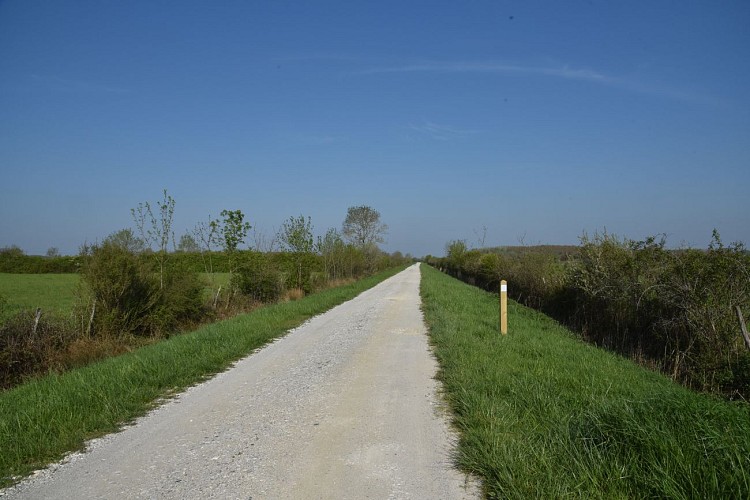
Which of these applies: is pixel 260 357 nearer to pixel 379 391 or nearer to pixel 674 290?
pixel 379 391

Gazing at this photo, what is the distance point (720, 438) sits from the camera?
3.42m

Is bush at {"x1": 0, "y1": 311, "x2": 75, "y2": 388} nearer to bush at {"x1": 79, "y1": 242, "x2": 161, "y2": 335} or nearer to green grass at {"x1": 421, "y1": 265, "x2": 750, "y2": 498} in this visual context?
bush at {"x1": 79, "y1": 242, "x2": 161, "y2": 335}

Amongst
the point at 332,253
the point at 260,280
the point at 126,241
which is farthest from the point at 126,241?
the point at 332,253

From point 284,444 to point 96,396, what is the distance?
324cm

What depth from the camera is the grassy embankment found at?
457 cm

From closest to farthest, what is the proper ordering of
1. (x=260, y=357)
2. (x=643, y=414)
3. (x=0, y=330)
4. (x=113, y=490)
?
(x=113, y=490) → (x=643, y=414) → (x=260, y=357) → (x=0, y=330)

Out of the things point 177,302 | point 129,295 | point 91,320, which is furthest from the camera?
point 177,302

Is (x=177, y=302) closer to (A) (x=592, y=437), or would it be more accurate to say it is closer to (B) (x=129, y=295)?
(B) (x=129, y=295)

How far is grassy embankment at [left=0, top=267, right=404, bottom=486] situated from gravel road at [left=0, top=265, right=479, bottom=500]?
345 millimetres

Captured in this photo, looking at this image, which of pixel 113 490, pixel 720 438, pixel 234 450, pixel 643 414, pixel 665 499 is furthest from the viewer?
pixel 234 450

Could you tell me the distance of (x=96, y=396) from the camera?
611cm

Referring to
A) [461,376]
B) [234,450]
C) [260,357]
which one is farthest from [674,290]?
[234,450]

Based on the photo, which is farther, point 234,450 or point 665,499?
point 234,450

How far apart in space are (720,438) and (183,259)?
17.0 m
